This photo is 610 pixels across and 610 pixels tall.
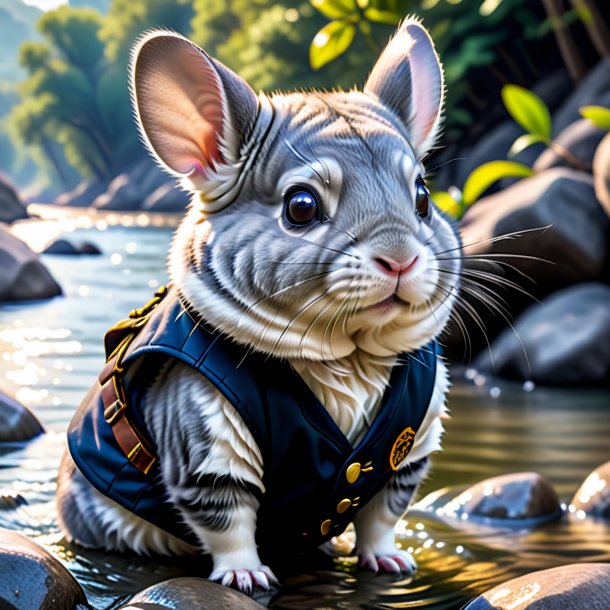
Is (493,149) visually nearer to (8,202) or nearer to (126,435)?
(8,202)

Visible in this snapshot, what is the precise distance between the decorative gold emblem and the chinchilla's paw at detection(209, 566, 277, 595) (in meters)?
0.47

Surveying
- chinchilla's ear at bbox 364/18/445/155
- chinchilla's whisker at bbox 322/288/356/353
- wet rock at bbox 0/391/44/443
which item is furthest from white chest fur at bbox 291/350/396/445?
wet rock at bbox 0/391/44/443

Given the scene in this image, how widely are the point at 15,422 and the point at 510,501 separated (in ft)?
6.86

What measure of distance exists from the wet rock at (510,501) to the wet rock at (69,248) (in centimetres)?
1094

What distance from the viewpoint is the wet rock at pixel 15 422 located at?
4.61 metres

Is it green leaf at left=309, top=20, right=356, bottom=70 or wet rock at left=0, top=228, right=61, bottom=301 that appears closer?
green leaf at left=309, top=20, right=356, bottom=70

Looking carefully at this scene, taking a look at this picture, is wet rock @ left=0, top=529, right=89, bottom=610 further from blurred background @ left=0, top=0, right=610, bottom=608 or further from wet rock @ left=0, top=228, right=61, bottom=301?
wet rock @ left=0, top=228, right=61, bottom=301

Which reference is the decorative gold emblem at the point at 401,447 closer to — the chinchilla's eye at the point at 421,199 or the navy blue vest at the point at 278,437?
the navy blue vest at the point at 278,437

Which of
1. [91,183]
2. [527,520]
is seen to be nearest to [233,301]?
[527,520]

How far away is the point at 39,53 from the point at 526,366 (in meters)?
40.1

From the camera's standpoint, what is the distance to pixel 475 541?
3824 millimetres

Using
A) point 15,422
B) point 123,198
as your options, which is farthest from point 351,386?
point 123,198

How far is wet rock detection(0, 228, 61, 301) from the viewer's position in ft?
30.0

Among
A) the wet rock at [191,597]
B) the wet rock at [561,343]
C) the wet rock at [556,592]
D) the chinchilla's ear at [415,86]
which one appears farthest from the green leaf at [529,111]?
the wet rock at [191,597]
